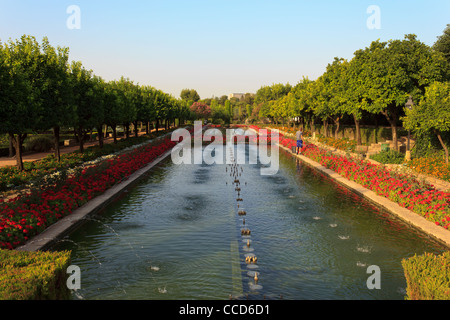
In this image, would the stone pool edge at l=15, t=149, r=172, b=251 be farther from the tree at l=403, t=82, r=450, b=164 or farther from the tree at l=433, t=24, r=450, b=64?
the tree at l=433, t=24, r=450, b=64

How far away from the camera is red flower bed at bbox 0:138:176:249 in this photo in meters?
9.28

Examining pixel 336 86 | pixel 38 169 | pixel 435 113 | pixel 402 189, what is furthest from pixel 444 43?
pixel 38 169

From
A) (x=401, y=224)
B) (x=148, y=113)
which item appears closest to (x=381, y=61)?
(x=401, y=224)

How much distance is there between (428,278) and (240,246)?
4.62m

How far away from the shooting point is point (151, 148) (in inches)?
1174

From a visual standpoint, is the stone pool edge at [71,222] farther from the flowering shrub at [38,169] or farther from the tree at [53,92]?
the tree at [53,92]

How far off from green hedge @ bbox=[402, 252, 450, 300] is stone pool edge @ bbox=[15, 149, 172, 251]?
7.97 m

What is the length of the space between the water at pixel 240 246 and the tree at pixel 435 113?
6456 millimetres

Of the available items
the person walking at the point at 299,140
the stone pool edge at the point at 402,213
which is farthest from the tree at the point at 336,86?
the stone pool edge at the point at 402,213

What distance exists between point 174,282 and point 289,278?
2.33 m

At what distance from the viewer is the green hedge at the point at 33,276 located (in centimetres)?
559

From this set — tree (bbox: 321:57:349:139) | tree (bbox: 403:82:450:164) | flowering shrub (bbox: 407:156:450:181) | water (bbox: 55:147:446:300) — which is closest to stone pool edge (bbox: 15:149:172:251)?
water (bbox: 55:147:446:300)

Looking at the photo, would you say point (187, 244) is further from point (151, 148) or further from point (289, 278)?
point (151, 148)

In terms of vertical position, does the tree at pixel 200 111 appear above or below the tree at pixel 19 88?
above
